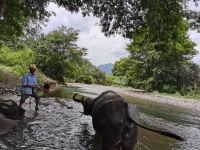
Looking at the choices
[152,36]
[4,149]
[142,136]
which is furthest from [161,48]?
[4,149]

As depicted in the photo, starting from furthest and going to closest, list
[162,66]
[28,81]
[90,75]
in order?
[90,75] < [162,66] < [28,81]

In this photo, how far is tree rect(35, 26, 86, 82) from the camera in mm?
55375

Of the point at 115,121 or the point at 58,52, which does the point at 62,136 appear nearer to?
the point at 115,121

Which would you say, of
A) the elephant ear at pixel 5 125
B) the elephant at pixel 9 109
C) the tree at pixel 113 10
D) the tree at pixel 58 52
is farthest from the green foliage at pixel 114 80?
the elephant ear at pixel 5 125

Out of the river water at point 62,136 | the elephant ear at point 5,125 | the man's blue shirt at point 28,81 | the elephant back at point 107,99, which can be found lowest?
the river water at point 62,136

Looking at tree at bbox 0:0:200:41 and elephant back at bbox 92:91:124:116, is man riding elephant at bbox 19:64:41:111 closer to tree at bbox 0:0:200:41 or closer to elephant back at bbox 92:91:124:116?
tree at bbox 0:0:200:41

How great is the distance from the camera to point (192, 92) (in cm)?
5084

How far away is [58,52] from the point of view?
55719mm

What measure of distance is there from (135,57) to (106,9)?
4259 centimetres

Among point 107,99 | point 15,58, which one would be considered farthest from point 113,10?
point 15,58

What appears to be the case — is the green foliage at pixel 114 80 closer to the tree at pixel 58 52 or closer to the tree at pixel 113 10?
the tree at pixel 58 52

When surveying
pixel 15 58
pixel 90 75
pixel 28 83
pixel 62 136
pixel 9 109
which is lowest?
pixel 62 136

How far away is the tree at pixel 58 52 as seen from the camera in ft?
182

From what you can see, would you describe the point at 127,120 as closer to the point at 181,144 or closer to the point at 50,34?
the point at 181,144
